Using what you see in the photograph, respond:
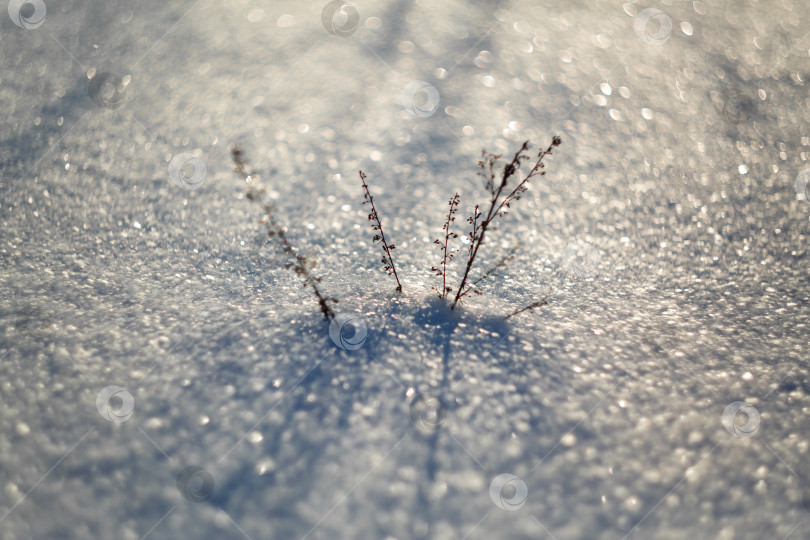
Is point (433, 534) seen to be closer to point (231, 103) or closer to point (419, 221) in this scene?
point (419, 221)

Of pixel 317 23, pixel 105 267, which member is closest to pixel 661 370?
pixel 105 267

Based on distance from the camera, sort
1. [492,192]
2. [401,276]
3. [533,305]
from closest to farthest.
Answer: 1. [492,192]
2. [533,305]
3. [401,276]

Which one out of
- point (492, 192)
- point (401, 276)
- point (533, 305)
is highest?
point (492, 192)

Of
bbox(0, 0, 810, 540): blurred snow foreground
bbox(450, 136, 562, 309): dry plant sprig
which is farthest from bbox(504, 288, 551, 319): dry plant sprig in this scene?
bbox(450, 136, 562, 309): dry plant sprig

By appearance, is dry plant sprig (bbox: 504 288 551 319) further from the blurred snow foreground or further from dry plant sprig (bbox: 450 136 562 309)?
dry plant sprig (bbox: 450 136 562 309)

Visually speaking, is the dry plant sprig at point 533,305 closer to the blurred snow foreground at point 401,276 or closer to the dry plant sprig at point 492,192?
the blurred snow foreground at point 401,276

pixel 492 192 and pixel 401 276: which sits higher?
pixel 492 192

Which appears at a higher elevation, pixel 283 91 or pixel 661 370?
pixel 661 370

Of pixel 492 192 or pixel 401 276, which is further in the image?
pixel 401 276
